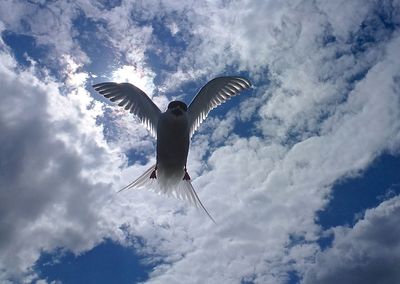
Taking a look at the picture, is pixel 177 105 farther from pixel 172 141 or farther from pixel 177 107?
pixel 172 141

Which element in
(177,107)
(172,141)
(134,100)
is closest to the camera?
(172,141)

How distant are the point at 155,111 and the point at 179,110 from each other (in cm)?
141

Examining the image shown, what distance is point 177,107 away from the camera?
1209 centimetres

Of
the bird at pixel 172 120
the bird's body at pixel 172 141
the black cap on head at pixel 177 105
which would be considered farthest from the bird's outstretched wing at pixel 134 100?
the bird's body at pixel 172 141

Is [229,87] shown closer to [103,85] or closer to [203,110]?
[203,110]

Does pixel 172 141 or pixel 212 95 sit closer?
pixel 172 141

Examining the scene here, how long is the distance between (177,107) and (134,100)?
1.88m

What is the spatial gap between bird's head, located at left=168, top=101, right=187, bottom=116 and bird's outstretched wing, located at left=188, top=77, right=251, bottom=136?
1.13m

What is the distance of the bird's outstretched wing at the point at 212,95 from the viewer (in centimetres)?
1338

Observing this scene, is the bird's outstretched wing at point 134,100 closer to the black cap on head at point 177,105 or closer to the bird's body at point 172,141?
the black cap on head at point 177,105

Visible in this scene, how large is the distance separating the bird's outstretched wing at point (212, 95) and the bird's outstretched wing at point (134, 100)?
118 centimetres

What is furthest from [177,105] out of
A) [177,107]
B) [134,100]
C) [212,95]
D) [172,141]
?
[212,95]

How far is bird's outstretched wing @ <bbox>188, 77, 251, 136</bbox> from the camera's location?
13.4 m

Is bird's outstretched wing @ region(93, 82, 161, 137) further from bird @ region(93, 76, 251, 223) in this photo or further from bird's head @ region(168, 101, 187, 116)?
bird's head @ region(168, 101, 187, 116)
